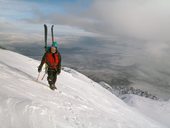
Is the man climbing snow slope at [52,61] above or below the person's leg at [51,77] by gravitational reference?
Result: above

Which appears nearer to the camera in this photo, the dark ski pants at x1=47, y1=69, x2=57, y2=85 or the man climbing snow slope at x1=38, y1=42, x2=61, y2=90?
the man climbing snow slope at x1=38, y1=42, x2=61, y2=90

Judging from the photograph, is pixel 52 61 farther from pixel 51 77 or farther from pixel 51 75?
pixel 51 77

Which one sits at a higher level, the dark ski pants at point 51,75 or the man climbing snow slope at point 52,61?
the man climbing snow slope at point 52,61

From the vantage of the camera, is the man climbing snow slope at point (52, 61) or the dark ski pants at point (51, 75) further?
the dark ski pants at point (51, 75)

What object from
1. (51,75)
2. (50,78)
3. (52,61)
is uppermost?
(52,61)

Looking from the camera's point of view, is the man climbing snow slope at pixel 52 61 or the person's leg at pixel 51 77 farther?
the person's leg at pixel 51 77

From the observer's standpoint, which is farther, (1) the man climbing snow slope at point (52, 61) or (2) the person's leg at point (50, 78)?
(2) the person's leg at point (50, 78)

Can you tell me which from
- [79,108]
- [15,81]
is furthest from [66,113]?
[15,81]

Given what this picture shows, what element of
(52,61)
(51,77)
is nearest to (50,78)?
(51,77)

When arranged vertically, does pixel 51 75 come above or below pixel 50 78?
above

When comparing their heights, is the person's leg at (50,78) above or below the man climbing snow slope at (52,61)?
below

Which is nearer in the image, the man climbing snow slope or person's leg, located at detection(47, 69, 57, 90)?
the man climbing snow slope

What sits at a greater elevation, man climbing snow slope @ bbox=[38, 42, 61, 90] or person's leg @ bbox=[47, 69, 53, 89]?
man climbing snow slope @ bbox=[38, 42, 61, 90]

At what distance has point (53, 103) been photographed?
46.0ft
